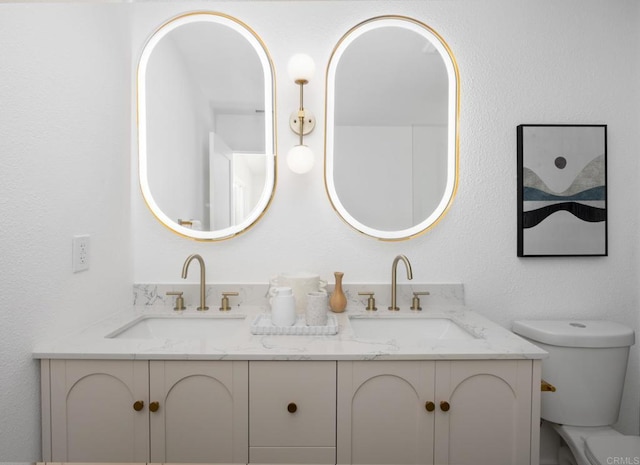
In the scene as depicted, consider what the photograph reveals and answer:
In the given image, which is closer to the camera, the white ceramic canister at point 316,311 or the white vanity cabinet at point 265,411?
the white vanity cabinet at point 265,411

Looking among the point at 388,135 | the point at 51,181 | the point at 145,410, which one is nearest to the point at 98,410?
the point at 145,410

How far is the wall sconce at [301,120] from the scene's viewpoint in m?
1.58

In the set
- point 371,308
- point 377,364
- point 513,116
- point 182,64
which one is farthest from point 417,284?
point 182,64

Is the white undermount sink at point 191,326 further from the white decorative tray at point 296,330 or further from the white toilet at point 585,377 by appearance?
the white toilet at point 585,377

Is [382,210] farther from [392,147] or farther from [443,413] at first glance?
[443,413]

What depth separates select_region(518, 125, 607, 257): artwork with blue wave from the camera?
167 cm

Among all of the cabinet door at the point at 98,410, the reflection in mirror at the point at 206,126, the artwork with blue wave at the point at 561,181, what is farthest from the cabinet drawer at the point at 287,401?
the artwork with blue wave at the point at 561,181

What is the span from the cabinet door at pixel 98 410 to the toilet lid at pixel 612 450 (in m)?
1.37

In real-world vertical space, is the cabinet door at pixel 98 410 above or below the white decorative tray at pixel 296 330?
below

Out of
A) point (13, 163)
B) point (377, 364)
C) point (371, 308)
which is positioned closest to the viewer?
point (13, 163)

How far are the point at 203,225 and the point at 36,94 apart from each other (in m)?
0.74

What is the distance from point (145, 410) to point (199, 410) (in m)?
0.15

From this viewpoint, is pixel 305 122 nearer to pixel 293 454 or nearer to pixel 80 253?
pixel 80 253

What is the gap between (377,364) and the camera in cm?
114
